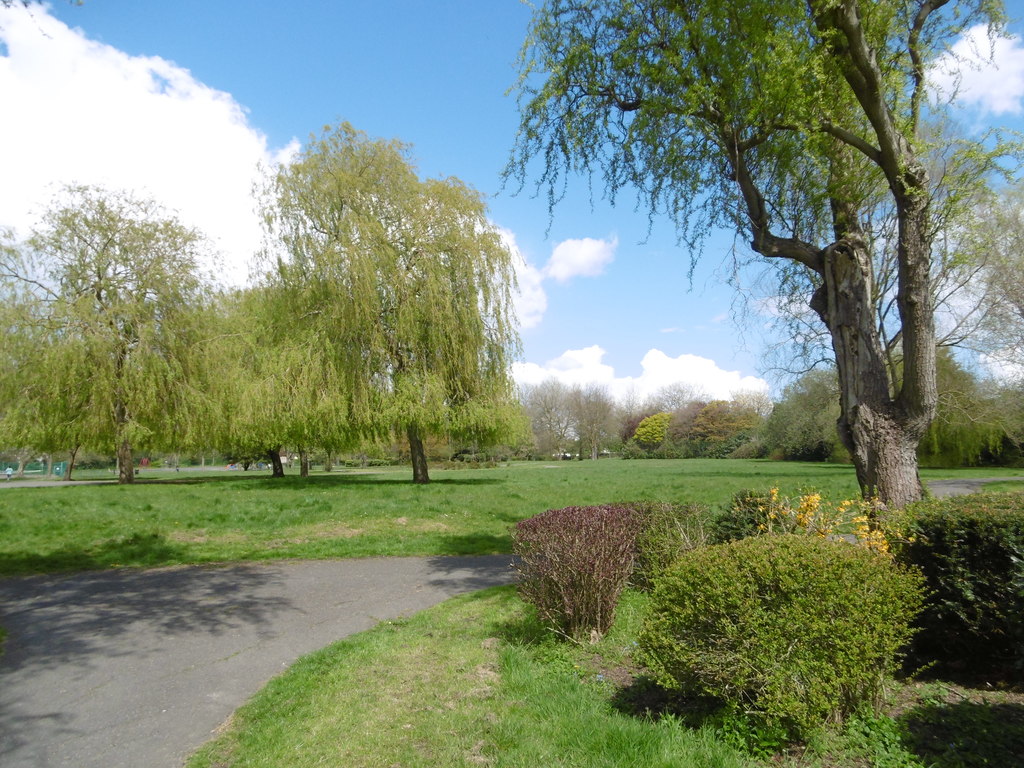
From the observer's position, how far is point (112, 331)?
2092cm

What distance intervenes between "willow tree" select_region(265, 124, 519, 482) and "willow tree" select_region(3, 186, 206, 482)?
4985 mm

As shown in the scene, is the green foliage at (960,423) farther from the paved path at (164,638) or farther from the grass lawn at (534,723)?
the grass lawn at (534,723)

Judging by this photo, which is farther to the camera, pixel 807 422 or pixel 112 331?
pixel 807 422

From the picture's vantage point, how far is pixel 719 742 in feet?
11.2

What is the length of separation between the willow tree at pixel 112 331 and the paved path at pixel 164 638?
1398cm

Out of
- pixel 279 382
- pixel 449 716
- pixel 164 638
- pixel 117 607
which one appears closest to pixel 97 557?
pixel 117 607

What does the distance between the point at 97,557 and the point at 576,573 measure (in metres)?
8.52

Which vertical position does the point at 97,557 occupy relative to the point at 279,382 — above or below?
below

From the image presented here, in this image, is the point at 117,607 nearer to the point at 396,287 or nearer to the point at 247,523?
the point at 247,523

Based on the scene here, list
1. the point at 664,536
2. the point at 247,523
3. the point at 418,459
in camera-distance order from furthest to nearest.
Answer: the point at 418,459 → the point at 247,523 → the point at 664,536

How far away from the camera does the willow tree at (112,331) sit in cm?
2034

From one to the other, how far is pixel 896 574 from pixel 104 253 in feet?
82.5

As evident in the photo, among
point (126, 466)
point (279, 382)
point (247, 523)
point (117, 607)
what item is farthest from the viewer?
point (126, 466)

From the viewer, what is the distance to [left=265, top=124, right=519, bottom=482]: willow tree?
62.4 ft
